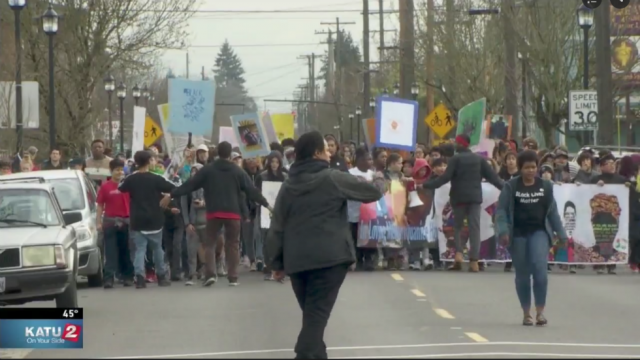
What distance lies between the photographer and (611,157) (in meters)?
20.7

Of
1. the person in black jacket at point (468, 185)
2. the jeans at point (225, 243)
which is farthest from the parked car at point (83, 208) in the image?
the person in black jacket at point (468, 185)

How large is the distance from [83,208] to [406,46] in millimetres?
29191

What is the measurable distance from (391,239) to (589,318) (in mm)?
7058

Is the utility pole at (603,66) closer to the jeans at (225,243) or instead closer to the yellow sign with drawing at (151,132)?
the jeans at (225,243)

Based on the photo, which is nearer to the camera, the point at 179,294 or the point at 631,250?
the point at 179,294

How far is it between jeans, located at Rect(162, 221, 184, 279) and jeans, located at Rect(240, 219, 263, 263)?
1480mm

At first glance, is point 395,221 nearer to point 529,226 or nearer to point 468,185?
point 468,185

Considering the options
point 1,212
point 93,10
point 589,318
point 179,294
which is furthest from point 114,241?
point 93,10

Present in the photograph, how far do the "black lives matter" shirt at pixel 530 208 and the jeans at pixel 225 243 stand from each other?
18.4 feet

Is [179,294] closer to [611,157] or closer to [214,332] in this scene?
[214,332]

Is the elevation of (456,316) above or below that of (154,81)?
below

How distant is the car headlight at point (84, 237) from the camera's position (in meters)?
17.8

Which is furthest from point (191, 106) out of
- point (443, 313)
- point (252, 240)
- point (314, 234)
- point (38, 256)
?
point (314, 234)

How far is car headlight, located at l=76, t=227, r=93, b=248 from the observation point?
58.2ft
